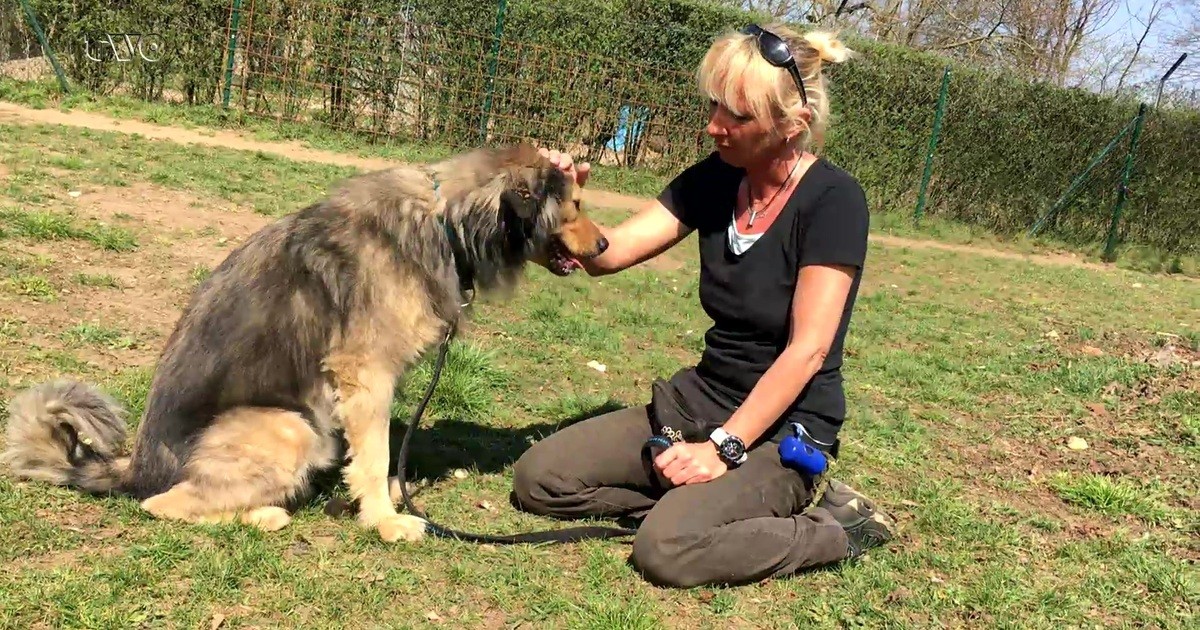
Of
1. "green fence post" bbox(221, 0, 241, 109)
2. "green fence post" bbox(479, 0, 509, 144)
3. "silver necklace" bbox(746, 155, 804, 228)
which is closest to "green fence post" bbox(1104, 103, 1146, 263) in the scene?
"green fence post" bbox(479, 0, 509, 144)

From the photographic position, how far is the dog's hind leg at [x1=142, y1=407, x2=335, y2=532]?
10.5ft

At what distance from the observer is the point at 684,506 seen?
329 centimetres

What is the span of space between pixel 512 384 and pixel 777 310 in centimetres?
236

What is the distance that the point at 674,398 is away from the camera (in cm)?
378

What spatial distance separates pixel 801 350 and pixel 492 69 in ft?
38.3

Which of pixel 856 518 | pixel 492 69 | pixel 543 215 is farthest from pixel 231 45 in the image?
pixel 856 518

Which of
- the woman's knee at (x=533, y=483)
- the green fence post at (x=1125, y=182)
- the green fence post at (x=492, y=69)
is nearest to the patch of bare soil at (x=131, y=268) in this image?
the woman's knee at (x=533, y=483)

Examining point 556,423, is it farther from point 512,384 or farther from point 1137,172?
point 1137,172

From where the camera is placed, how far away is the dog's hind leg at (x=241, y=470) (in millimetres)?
3203

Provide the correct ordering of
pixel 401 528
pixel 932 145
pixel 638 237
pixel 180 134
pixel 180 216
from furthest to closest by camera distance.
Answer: pixel 932 145 → pixel 180 134 → pixel 180 216 → pixel 638 237 → pixel 401 528

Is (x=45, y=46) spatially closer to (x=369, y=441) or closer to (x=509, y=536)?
(x=369, y=441)

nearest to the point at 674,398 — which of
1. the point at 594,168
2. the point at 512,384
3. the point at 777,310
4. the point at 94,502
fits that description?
the point at 777,310

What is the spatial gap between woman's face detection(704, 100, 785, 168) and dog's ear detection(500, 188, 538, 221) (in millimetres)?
795

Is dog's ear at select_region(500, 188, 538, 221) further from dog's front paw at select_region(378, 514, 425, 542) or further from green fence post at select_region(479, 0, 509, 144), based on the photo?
green fence post at select_region(479, 0, 509, 144)
